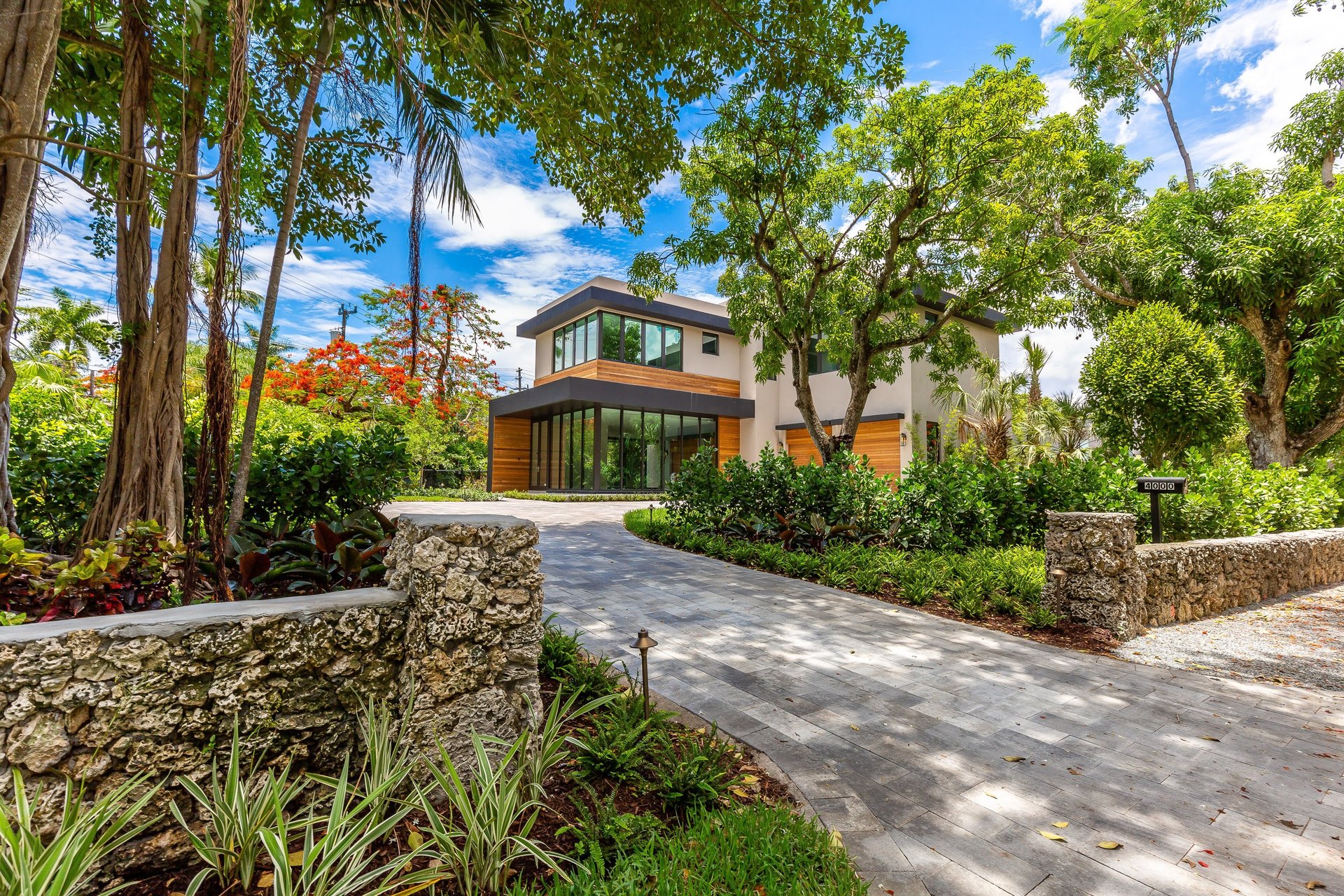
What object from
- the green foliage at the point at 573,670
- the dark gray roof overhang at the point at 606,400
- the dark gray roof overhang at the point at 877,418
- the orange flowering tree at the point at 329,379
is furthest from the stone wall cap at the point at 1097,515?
the orange flowering tree at the point at 329,379

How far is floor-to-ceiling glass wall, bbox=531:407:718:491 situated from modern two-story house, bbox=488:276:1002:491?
0.04 m

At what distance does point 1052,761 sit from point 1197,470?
29.7 ft

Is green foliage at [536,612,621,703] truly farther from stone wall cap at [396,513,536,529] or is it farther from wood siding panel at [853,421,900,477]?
wood siding panel at [853,421,900,477]

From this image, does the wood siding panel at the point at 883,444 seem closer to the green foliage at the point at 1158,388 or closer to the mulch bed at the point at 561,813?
the green foliage at the point at 1158,388

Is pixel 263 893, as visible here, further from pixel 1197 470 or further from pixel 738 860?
pixel 1197 470

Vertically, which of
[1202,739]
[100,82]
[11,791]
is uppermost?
[100,82]

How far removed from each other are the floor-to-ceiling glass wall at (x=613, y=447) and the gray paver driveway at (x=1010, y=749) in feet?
44.8

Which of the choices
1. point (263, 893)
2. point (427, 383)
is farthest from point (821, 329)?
point (427, 383)

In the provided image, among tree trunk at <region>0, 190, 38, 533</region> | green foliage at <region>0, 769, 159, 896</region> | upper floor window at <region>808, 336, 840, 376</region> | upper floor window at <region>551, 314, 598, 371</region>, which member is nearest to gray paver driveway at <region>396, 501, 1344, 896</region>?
green foliage at <region>0, 769, 159, 896</region>

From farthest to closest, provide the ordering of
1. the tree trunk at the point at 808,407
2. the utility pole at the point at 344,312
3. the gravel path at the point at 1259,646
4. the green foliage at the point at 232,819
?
the tree trunk at the point at 808,407, the utility pole at the point at 344,312, the gravel path at the point at 1259,646, the green foliage at the point at 232,819

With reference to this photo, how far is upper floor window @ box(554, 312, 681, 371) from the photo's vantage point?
61.4 ft

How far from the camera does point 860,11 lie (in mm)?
5277

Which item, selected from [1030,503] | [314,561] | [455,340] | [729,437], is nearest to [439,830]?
[314,561]

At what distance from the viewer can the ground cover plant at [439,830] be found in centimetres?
146
